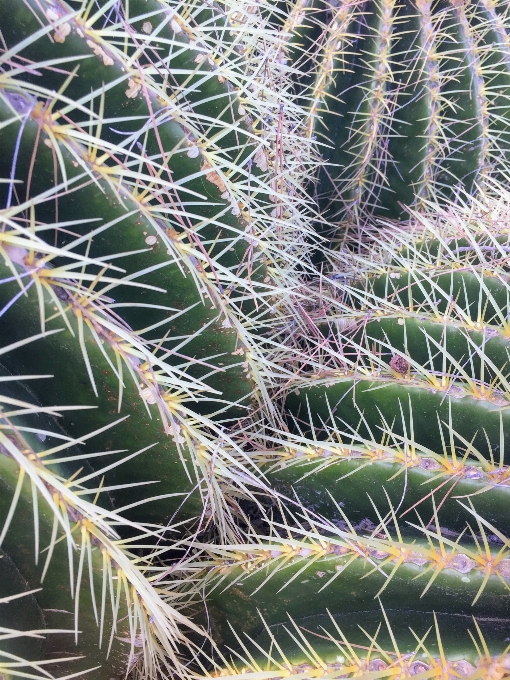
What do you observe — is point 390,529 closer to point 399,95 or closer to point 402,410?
point 402,410

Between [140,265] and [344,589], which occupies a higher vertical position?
[140,265]

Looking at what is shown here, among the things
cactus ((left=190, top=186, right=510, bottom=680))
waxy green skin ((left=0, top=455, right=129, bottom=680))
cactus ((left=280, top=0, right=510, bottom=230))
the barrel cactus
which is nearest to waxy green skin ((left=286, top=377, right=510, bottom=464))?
cactus ((left=190, top=186, right=510, bottom=680))

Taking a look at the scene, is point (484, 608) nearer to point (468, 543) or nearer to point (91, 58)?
point (468, 543)

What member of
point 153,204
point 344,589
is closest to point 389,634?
point 344,589

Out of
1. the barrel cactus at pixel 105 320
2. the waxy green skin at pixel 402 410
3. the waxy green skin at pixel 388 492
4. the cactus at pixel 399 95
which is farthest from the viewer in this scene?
the cactus at pixel 399 95

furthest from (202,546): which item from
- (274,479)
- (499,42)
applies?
(499,42)

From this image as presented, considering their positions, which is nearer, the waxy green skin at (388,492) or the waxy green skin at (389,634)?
the waxy green skin at (389,634)

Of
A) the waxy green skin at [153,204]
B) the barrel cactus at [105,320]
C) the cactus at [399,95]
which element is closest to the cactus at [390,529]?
the barrel cactus at [105,320]

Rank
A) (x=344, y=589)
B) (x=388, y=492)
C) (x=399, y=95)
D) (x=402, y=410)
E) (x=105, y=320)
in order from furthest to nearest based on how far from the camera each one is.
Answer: (x=399, y=95) → (x=402, y=410) → (x=388, y=492) → (x=344, y=589) → (x=105, y=320)

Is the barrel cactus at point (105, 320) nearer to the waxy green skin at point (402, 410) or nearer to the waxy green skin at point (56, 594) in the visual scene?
the waxy green skin at point (56, 594)
